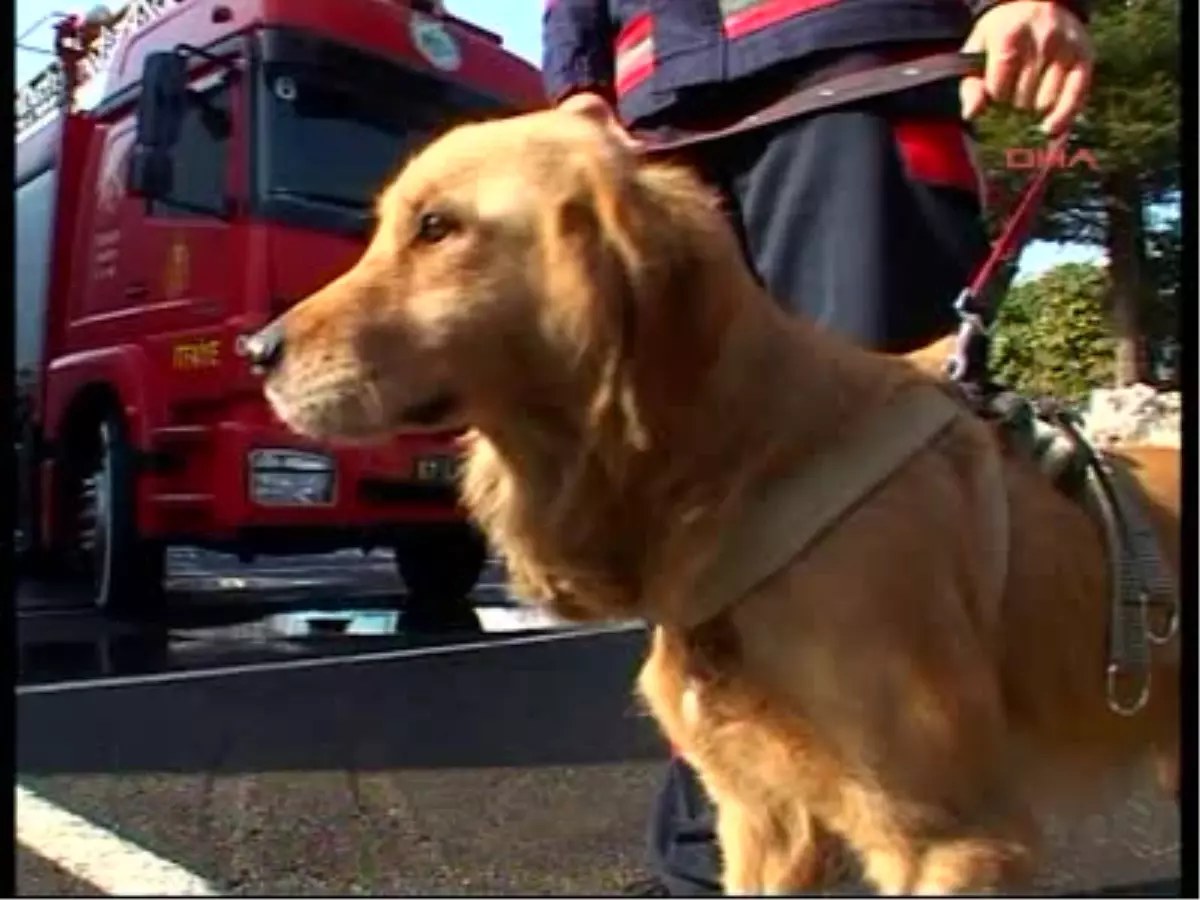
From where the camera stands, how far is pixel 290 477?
458 centimetres

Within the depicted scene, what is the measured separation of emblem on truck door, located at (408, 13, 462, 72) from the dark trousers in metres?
3.60

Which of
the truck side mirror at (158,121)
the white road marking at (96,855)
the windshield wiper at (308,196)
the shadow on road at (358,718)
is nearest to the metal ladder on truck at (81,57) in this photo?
the truck side mirror at (158,121)

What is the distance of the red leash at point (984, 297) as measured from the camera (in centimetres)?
149

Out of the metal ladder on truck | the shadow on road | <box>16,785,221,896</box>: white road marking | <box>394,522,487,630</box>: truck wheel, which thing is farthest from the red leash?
<box>394,522,487,630</box>: truck wheel

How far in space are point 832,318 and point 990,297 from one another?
0.20m

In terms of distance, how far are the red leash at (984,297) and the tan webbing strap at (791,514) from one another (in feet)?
0.61

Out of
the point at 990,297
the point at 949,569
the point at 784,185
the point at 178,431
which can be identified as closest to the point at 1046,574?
the point at 949,569

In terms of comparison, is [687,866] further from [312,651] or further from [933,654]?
[312,651]

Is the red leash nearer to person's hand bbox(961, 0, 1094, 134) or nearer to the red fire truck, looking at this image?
person's hand bbox(961, 0, 1094, 134)

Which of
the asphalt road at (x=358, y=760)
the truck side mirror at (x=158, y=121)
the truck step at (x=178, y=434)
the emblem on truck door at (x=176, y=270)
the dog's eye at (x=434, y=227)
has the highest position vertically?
the truck side mirror at (x=158, y=121)

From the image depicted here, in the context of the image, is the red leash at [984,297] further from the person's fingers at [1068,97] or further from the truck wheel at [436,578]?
the truck wheel at [436,578]

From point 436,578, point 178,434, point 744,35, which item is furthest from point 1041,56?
point 436,578

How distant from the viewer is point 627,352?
4.36 ft

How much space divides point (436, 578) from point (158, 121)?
5.64 feet
